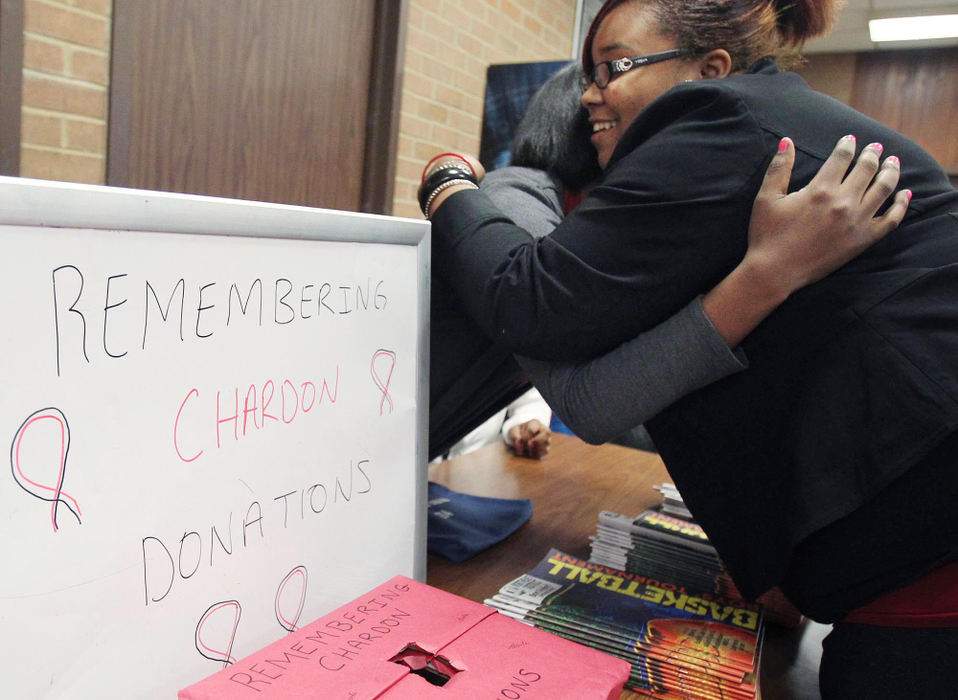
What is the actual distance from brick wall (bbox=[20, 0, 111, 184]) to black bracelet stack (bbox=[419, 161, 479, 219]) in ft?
4.05

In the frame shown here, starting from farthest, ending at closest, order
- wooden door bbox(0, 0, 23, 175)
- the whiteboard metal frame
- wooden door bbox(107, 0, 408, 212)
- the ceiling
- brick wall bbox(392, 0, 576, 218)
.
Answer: the ceiling → brick wall bbox(392, 0, 576, 218) → wooden door bbox(107, 0, 408, 212) → wooden door bbox(0, 0, 23, 175) → the whiteboard metal frame

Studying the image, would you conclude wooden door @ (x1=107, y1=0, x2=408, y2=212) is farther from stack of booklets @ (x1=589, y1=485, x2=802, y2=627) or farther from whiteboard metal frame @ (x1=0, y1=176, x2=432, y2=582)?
stack of booklets @ (x1=589, y1=485, x2=802, y2=627)

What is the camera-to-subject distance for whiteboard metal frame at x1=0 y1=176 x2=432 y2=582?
0.42 m

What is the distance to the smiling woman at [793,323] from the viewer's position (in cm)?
69

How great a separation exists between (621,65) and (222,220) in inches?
24.9

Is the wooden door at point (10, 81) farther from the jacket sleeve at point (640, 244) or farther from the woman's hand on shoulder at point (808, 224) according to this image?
the woman's hand on shoulder at point (808, 224)

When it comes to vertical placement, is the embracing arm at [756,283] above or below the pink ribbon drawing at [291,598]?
above

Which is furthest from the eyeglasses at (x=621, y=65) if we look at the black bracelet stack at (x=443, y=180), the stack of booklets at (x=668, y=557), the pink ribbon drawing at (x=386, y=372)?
the stack of booklets at (x=668, y=557)

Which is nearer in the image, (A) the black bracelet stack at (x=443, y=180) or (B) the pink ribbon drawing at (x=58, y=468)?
(B) the pink ribbon drawing at (x=58, y=468)

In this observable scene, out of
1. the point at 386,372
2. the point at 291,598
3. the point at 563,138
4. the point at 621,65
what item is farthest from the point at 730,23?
the point at 291,598

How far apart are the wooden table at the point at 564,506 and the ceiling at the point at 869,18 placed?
10.9ft

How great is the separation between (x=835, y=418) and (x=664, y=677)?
31 cm

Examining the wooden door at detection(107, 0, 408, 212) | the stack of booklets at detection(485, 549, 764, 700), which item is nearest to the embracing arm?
the stack of booklets at detection(485, 549, 764, 700)

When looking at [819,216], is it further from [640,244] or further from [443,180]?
[443,180]
